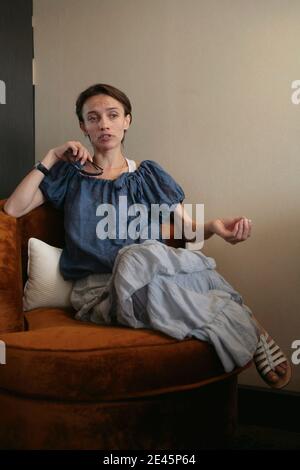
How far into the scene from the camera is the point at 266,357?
141 cm

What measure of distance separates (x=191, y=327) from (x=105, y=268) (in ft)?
1.48

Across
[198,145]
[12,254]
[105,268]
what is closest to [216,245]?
[198,145]

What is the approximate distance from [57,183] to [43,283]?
Result: 37cm

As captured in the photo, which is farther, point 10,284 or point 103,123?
point 103,123

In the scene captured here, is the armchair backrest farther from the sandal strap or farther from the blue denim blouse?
the sandal strap

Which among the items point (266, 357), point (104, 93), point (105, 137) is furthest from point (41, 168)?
point (266, 357)

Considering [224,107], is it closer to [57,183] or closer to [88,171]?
[88,171]

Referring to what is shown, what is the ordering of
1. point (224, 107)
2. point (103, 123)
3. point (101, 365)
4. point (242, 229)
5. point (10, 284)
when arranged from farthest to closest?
point (224, 107)
point (103, 123)
point (242, 229)
point (10, 284)
point (101, 365)

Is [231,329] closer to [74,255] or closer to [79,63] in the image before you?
[74,255]

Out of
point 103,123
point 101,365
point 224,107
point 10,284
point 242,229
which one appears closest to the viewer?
point 101,365

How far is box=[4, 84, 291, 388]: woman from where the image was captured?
159 cm

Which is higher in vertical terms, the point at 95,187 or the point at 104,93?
the point at 104,93

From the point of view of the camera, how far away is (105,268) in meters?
1.56

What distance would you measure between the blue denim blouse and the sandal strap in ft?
1.75
